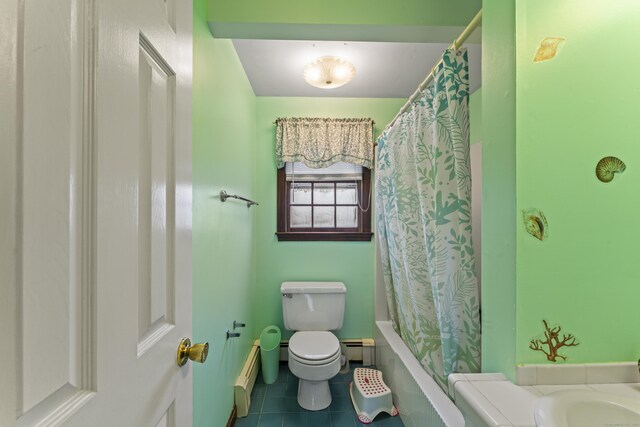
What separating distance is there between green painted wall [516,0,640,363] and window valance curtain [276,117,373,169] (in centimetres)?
154

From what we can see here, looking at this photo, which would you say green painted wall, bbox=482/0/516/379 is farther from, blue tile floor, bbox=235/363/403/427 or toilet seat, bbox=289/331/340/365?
blue tile floor, bbox=235/363/403/427

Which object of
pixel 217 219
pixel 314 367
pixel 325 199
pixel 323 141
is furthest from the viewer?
pixel 325 199

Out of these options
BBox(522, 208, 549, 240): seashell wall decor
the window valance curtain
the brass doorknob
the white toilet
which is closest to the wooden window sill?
the white toilet

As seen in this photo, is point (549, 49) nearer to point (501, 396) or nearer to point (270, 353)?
point (501, 396)

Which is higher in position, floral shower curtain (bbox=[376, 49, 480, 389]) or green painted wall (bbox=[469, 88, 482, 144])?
green painted wall (bbox=[469, 88, 482, 144])

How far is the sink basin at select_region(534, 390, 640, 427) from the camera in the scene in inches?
23.5

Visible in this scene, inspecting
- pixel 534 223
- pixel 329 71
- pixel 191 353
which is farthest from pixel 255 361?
pixel 329 71

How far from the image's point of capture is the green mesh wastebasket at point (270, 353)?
6.59ft

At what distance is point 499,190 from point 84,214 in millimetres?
976

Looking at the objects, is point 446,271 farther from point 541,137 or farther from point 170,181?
point 170,181

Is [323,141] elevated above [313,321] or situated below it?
above

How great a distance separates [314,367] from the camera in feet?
5.43

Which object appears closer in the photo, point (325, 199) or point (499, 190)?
point (499, 190)

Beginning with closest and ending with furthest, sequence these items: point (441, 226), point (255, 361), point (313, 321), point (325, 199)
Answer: point (441, 226) → point (255, 361) → point (313, 321) → point (325, 199)
